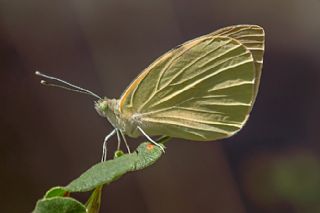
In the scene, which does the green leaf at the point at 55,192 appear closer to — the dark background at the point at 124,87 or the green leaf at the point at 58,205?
the green leaf at the point at 58,205

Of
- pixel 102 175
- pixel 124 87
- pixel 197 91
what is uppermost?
pixel 102 175

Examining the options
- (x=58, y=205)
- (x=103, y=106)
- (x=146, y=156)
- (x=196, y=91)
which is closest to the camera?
(x=58, y=205)

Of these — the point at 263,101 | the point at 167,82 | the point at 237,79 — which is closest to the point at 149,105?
the point at 167,82

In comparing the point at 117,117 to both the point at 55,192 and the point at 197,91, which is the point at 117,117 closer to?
the point at 197,91

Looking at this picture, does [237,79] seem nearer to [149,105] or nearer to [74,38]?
[149,105]

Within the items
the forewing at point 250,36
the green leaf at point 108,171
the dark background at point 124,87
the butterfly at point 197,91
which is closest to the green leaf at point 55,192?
the green leaf at point 108,171

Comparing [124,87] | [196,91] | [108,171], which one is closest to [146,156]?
[108,171]
